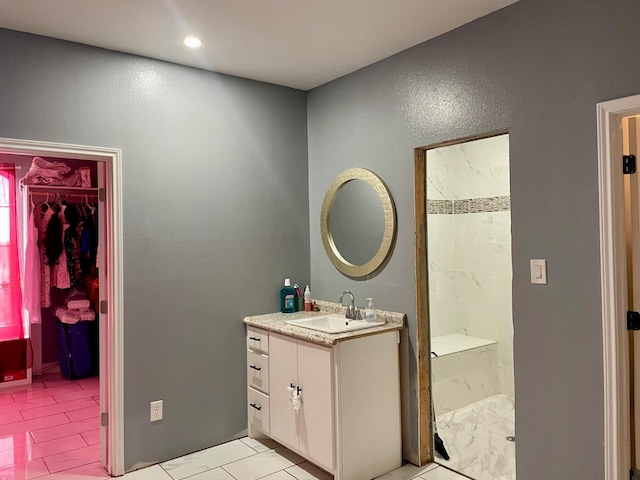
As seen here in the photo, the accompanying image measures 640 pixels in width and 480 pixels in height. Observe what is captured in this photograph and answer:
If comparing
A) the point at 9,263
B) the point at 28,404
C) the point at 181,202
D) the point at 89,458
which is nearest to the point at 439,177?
the point at 181,202

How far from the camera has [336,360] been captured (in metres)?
2.69

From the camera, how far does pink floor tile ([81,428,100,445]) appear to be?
11.1 feet

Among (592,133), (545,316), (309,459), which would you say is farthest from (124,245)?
(592,133)

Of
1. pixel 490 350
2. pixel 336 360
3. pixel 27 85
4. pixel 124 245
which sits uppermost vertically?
pixel 27 85

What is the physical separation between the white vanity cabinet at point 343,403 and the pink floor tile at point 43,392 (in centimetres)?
258

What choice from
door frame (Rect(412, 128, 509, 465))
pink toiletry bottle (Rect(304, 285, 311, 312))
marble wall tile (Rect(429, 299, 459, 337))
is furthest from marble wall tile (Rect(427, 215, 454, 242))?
pink toiletry bottle (Rect(304, 285, 311, 312))

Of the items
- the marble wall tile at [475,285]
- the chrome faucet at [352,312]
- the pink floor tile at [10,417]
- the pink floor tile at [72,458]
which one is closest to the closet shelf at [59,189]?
the pink floor tile at [10,417]

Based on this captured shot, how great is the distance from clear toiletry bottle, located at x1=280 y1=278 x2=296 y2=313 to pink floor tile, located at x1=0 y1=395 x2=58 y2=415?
2361 millimetres

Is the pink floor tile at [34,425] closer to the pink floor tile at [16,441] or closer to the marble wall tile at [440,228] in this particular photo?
the pink floor tile at [16,441]

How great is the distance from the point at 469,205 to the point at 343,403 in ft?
7.48

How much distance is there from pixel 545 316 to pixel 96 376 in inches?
178

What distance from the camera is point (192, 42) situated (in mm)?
2822

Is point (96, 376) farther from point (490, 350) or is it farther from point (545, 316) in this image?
point (545, 316)

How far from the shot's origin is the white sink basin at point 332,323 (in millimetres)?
2989
